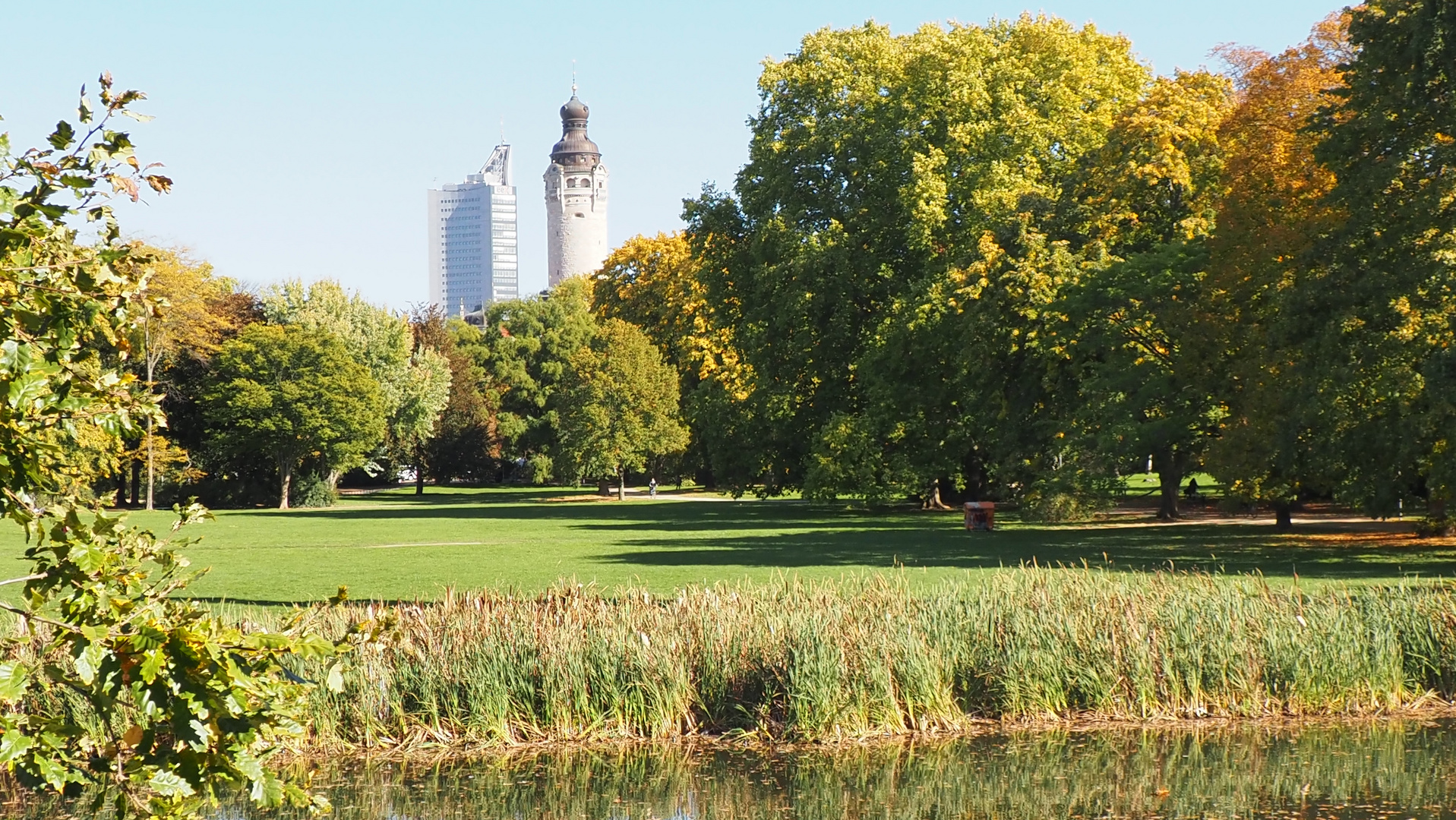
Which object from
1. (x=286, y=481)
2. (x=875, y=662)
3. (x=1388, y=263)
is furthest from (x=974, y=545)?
(x=286, y=481)

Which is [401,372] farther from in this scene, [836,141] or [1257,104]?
[1257,104]

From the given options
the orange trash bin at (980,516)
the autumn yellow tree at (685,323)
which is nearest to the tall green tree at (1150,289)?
the orange trash bin at (980,516)

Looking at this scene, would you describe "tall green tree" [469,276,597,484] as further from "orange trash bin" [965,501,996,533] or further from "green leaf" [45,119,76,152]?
"green leaf" [45,119,76,152]

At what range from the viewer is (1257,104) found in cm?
2975

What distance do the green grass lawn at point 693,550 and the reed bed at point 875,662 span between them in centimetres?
541

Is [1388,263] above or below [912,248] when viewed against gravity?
below

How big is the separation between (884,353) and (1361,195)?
16.6 metres

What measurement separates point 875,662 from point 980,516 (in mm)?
20740

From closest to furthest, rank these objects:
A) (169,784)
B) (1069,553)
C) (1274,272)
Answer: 1. (169,784)
2. (1069,553)
3. (1274,272)

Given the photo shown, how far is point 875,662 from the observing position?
12070 millimetres

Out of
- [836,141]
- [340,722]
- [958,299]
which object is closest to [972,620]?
[340,722]

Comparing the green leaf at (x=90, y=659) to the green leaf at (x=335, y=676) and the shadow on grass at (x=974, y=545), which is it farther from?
the shadow on grass at (x=974, y=545)

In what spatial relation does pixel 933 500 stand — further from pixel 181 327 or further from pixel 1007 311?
pixel 181 327

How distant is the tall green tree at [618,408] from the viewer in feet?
192
